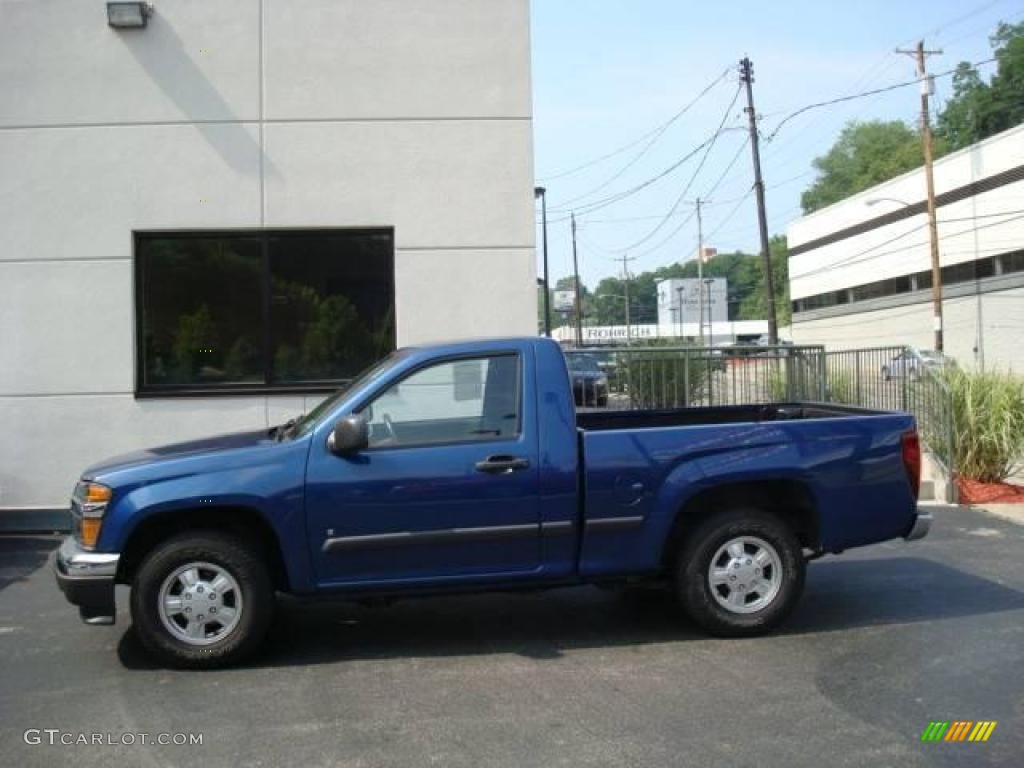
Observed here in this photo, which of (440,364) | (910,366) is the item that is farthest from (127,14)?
(910,366)

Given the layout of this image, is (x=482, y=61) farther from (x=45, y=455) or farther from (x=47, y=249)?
(x=45, y=455)

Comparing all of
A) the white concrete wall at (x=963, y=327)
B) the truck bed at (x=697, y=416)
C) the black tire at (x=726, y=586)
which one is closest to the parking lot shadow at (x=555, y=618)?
the black tire at (x=726, y=586)

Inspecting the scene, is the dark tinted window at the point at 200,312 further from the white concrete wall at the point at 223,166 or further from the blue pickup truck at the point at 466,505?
the blue pickup truck at the point at 466,505

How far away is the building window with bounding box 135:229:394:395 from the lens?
1019cm

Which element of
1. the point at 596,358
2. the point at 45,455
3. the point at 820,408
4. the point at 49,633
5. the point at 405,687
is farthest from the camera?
the point at 596,358

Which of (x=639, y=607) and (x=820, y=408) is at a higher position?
(x=820, y=408)

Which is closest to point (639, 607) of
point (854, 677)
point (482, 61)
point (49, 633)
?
point (854, 677)

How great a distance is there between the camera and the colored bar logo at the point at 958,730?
14.6 ft

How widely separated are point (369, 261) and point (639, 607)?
5032mm

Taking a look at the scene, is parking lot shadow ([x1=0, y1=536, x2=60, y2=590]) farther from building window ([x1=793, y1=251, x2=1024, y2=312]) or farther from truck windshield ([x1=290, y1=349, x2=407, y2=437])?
building window ([x1=793, y1=251, x2=1024, y2=312])

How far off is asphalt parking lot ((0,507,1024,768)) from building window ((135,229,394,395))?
3.39m

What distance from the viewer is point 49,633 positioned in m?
6.46

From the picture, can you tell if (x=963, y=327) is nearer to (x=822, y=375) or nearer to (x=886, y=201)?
(x=886, y=201)

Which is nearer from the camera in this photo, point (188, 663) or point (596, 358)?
point (188, 663)
